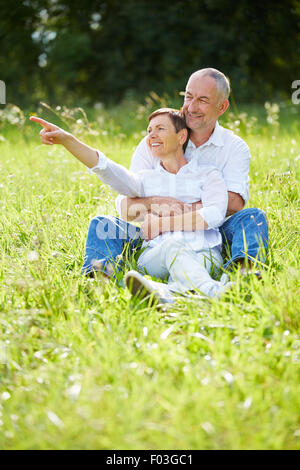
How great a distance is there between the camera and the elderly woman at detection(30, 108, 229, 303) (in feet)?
8.21

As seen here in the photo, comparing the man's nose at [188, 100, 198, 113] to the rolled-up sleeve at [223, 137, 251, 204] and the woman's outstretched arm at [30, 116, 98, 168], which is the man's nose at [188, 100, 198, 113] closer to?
the rolled-up sleeve at [223, 137, 251, 204]

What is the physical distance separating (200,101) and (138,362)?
5.94ft

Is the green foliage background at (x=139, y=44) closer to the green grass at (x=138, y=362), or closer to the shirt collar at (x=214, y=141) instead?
the shirt collar at (x=214, y=141)

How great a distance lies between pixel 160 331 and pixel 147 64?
506 inches

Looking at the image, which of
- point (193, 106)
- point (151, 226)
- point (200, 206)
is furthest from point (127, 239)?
point (193, 106)

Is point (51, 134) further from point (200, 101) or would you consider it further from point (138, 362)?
point (138, 362)

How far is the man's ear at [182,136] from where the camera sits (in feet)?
9.56

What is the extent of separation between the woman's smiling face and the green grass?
725 millimetres

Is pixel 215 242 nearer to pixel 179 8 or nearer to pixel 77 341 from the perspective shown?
pixel 77 341

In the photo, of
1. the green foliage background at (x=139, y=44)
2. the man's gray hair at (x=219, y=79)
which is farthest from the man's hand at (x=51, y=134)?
the green foliage background at (x=139, y=44)

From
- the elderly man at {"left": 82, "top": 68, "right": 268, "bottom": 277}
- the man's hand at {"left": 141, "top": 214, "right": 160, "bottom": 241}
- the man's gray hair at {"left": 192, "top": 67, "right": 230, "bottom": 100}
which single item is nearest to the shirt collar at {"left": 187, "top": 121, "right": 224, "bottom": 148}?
the elderly man at {"left": 82, "top": 68, "right": 268, "bottom": 277}

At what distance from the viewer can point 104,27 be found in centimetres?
1403

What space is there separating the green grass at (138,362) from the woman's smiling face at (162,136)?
28.5 inches

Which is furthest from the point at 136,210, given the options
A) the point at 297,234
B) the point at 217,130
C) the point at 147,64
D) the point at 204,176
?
the point at 147,64
